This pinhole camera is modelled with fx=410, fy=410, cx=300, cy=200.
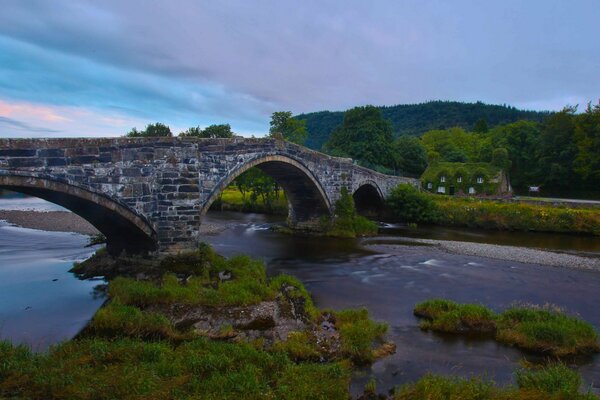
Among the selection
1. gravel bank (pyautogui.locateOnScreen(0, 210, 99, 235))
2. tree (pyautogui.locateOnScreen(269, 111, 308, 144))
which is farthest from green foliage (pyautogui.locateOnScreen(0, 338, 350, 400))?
tree (pyautogui.locateOnScreen(269, 111, 308, 144))

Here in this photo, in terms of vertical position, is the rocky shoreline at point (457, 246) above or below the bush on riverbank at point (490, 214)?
below

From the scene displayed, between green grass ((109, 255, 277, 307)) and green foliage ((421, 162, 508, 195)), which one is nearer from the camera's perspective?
green grass ((109, 255, 277, 307))

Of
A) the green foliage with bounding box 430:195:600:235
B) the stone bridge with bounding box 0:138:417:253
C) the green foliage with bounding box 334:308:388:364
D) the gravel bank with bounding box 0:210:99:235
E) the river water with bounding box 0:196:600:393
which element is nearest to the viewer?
the green foliage with bounding box 334:308:388:364

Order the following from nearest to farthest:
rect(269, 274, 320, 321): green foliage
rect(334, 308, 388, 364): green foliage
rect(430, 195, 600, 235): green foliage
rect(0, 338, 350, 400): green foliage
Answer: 1. rect(0, 338, 350, 400): green foliage
2. rect(334, 308, 388, 364): green foliage
3. rect(269, 274, 320, 321): green foliage
4. rect(430, 195, 600, 235): green foliage

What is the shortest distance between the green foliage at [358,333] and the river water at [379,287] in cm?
37

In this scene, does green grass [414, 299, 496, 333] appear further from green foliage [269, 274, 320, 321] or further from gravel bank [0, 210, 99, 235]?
gravel bank [0, 210, 99, 235]

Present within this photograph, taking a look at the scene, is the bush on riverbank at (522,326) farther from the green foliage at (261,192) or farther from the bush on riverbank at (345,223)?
the green foliage at (261,192)

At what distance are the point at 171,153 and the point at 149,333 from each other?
310 inches

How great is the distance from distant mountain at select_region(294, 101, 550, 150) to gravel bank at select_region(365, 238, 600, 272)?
11096cm

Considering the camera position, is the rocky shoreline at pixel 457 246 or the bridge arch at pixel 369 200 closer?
the rocky shoreline at pixel 457 246

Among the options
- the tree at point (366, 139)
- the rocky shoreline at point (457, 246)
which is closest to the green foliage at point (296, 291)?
the rocky shoreline at point (457, 246)

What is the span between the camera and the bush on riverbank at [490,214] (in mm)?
32875

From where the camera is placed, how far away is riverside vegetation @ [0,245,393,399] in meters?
7.70

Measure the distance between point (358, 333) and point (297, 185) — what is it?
66.5 feet
